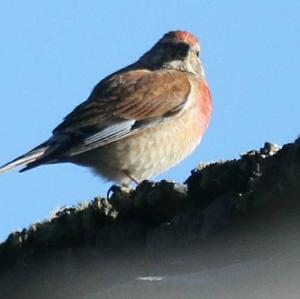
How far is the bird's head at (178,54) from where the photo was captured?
10297mm

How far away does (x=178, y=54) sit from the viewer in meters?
10.3

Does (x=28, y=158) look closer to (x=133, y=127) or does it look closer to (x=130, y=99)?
(x=133, y=127)

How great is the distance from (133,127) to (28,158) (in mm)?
1122

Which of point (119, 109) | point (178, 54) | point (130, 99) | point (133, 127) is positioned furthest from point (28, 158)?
point (178, 54)

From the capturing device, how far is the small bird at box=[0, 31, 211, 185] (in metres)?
8.59

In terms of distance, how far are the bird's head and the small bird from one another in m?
0.12

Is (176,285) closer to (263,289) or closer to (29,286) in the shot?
(263,289)

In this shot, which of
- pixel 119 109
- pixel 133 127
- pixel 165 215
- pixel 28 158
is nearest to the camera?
pixel 165 215

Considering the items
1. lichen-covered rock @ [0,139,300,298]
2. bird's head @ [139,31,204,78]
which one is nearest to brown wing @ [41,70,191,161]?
bird's head @ [139,31,204,78]

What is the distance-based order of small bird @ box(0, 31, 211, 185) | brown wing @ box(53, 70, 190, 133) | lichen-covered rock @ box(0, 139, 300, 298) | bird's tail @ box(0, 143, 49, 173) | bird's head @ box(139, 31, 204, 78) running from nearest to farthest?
1. lichen-covered rock @ box(0, 139, 300, 298)
2. bird's tail @ box(0, 143, 49, 173)
3. small bird @ box(0, 31, 211, 185)
4. brown wing @ box(53, 70, 190, 133)
5. bird's head @ box(139, 31, 204, 78)

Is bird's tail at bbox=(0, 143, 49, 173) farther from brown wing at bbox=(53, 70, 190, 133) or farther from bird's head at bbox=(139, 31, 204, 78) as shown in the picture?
bird's head at bbox=(139, 31, 204, 78)

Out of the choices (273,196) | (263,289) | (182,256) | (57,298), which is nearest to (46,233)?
(57,298)

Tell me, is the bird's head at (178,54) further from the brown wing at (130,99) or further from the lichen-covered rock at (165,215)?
the lichen-covered rock at (165,215)

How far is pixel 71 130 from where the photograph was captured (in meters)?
8.72
